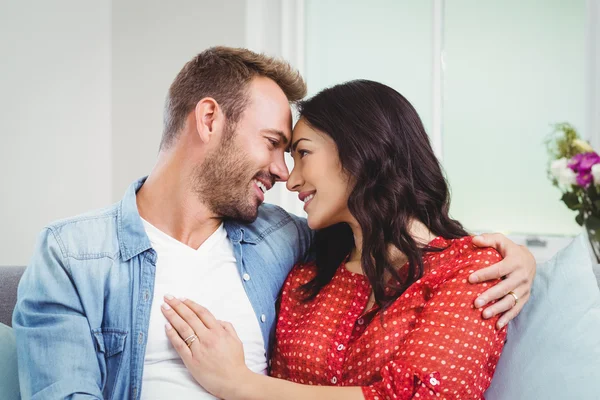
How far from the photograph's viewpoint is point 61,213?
2.93m

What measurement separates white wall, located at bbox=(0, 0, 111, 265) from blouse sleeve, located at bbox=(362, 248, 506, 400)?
78.5 inches

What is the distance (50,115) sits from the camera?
2840mm

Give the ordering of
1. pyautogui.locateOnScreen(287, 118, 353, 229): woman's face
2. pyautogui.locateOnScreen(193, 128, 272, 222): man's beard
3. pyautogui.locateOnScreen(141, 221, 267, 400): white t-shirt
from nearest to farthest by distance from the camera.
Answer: pyautogui.locateOnScreen(141, 221, 267, 400): white t-shirt, pyautogui.locateOnScreen(287, 118, 353, 229): woman's face, pyautogui.locateOnScreen(193, 128, 272, 222): man's beard

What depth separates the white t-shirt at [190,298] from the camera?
1393mm

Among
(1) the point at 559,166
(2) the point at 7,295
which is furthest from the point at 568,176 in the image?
(2) the point at 7,295

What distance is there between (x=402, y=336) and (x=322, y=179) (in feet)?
1.38

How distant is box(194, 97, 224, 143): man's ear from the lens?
1631 millimetres

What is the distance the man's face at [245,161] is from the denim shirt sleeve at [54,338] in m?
0.42

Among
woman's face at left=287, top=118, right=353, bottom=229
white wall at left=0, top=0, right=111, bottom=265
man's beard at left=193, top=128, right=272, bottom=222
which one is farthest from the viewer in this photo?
white wall at left=0, top=0, right=111, bottom=265

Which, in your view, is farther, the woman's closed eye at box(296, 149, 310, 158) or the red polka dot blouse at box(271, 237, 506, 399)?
the woman's closed eye at box(296, 149, 310, 158)

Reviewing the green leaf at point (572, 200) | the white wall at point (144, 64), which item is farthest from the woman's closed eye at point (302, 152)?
the white wall at point (144, 64)

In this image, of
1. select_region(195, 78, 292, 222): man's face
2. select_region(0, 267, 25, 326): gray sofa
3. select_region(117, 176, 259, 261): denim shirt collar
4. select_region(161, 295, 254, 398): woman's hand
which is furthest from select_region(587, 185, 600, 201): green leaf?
select_region(0, 267, 25, 326): gray sofa

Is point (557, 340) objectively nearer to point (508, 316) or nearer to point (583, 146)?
point (508, 316)

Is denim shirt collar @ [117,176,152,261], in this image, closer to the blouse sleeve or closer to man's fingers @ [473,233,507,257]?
the blouse sleeve
